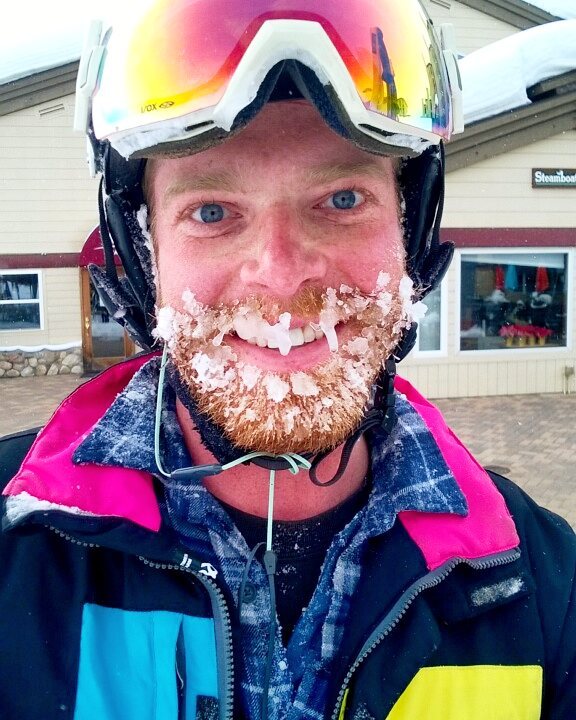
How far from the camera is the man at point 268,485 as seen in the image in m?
1.53

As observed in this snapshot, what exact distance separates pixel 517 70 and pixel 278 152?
10622 millimetres

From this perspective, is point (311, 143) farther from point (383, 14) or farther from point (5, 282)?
point (5, 282)

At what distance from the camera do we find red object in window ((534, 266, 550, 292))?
450 inches

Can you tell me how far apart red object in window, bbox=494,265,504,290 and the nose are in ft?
34.1

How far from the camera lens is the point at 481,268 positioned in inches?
440

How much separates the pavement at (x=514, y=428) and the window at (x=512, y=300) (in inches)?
43.8

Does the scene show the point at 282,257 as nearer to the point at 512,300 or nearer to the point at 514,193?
the point at 514,193

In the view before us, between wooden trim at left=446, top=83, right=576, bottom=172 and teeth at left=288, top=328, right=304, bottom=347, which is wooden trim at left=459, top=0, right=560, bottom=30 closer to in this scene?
wooden trim at left=446, top=83, right=576, bottom=172

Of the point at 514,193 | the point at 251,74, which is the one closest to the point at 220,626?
the point at 251,74

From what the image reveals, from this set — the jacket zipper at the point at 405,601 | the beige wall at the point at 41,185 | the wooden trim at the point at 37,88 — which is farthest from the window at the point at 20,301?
the jacket zipper at the point at 405,601

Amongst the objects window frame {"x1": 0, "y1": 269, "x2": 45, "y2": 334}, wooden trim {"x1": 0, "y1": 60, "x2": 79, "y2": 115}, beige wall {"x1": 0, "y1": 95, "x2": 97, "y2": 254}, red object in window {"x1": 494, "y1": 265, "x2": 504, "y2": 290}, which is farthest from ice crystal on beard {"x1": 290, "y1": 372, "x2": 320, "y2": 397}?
wooden trim {"x1": 0, "y1": 60, "x2": 79, "y2": 115}

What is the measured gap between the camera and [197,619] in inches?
60.3

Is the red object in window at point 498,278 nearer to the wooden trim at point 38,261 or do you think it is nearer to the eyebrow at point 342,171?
the wooden trim at point 38,261

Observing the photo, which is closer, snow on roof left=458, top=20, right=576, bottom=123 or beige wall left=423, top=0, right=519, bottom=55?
snow on roof left=458, top=20, right=576, bottom=123
